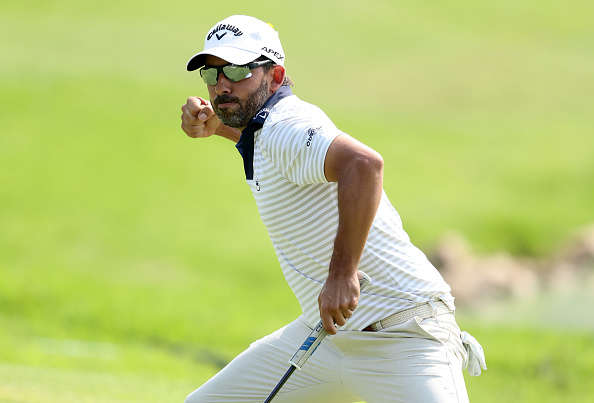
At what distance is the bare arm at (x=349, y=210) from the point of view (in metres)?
3.22

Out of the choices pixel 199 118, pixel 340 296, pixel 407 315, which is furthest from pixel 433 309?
pixel 199 118

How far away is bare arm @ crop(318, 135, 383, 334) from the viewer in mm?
3221

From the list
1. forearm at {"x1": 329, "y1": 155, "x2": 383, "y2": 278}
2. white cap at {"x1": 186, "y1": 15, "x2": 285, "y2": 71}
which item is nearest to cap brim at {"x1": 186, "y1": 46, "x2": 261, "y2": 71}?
white cap at {"x1": 186, "y1": 15, "x2": 285, "y2": 71}

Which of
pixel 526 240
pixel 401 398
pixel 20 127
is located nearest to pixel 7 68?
pixel 20 127

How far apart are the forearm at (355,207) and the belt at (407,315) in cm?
52

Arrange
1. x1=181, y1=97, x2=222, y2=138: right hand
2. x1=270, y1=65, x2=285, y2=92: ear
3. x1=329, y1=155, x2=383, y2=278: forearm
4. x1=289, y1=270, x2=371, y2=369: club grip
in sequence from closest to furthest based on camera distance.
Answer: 1. x1=329, y1=155, x2=383, y2=278: forearm
2. x1=289, y1=270, x2=371, y2=369: club grip
3. x1=270, y1=65, x2=285, y2=92: ear
4. x1=181, y1=97, x2=222, y2=138: right hand

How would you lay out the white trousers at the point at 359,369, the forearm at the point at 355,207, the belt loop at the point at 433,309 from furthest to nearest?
1. the belt loop at the point at 433,309
2. the white trousers at the point at 359,369
3. the forearm at the point at 355,207

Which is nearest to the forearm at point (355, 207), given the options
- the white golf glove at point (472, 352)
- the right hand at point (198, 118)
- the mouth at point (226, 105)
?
the mouth at point (226, 105)

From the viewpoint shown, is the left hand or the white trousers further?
the white trousers

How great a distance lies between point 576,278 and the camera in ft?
53.2

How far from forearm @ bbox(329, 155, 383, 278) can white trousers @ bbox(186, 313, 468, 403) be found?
55cm

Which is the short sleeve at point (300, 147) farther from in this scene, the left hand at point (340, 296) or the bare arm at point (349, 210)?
the left hand at point (340, 296)

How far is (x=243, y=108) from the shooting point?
3.81 metres

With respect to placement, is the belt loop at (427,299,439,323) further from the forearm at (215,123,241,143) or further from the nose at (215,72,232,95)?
the forearm at (215,123,241,143)
